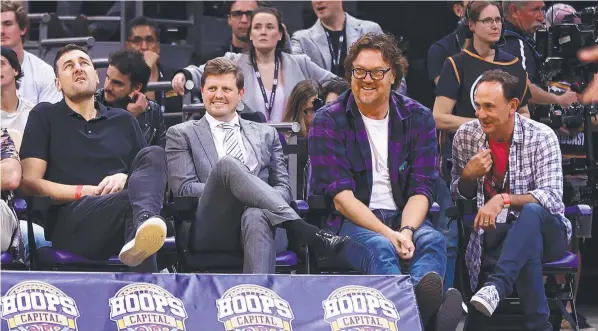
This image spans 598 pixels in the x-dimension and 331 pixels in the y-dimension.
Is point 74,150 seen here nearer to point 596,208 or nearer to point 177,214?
point 177,214

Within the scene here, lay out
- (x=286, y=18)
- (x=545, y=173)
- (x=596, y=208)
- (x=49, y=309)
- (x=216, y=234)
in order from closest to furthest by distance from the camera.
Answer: (x=49, y=309) < (x=216, y=234) < (x=545, y=173) < (x=596, y=208) < (x=286, y=18)

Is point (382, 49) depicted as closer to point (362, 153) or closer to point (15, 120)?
point (362, 153)

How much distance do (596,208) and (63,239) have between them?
342 cm

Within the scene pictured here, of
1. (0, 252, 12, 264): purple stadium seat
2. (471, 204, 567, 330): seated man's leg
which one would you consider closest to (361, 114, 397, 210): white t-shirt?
(471, 204, 567, 330): seated man's leg

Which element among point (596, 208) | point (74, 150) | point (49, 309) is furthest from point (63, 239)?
point (596, 208)

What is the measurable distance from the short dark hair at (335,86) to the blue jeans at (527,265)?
1.40 metres

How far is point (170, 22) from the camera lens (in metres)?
8.61

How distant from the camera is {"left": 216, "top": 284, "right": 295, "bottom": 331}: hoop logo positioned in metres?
4.71

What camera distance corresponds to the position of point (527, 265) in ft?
18.2

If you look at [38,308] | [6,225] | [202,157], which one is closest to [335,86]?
[202,157]

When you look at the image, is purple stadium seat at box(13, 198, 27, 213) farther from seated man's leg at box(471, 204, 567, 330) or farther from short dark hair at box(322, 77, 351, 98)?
seated man's leg at box(471, 204, 567, 330)

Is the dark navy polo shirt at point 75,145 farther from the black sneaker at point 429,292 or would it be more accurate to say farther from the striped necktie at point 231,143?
the black sneaker at point 429,292

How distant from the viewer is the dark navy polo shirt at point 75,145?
18.3 ft

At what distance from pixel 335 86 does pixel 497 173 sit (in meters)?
1.12
